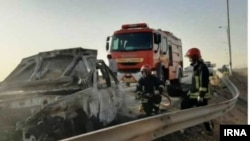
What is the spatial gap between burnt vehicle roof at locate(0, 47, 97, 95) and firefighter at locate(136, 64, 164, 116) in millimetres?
458

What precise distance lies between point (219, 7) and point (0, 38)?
1.87 meters

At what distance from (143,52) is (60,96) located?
1292 mm

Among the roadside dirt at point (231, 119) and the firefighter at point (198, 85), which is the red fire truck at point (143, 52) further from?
the roadside dirt at point (231, 119)

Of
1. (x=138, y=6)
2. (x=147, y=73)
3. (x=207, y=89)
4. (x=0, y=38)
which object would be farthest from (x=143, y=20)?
(x=0, y=38)

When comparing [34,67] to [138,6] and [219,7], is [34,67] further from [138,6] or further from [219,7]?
[219,7]

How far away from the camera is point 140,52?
3926mm

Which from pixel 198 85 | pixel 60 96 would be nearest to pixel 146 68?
pixel 198 85

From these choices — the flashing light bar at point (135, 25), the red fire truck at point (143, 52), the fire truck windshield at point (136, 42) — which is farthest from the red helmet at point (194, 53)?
the fire truck windshield at point (136, 42)

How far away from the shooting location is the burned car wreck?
9.09ft

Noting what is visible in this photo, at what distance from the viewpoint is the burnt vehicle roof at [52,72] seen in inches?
120

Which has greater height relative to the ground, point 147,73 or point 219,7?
point 219,7

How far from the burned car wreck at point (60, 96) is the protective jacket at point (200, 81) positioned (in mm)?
663

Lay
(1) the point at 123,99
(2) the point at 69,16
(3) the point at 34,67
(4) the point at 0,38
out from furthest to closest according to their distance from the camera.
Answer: (1) the point at 123,99, (3) the point at 34,67, (2) the point at 69,16, (4) the point at 0,38

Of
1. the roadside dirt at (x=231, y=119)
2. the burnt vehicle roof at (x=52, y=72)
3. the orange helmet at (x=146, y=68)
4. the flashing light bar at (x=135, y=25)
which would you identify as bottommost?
the roadside dirt at (x=231, y=119)
